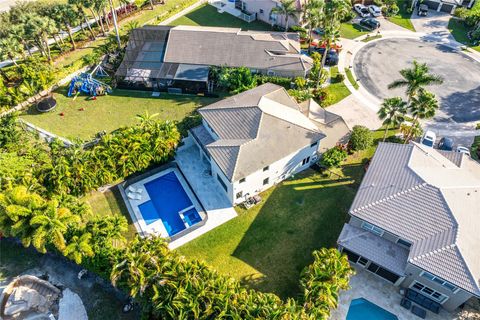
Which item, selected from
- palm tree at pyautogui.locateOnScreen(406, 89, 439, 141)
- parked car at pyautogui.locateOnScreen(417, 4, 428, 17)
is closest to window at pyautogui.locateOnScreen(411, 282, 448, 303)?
palm tree at pyautogui.locateOnScreen(406, 89, 439, 141)

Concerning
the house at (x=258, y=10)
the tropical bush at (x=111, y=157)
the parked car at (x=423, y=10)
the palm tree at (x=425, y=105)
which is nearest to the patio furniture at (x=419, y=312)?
the palm tree at (x=425, y=105)

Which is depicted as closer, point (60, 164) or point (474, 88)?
point (60, 164)

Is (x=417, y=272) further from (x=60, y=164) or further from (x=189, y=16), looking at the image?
(x=189, y=16)

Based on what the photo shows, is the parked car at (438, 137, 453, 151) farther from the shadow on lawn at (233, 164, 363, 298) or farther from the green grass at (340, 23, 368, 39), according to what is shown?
the green grass at (340, 23, 368, 39)

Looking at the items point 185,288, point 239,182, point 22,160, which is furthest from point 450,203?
point 22,160

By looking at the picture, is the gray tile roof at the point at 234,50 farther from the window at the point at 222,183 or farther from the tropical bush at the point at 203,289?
the tropical bush at the point at 203,289
